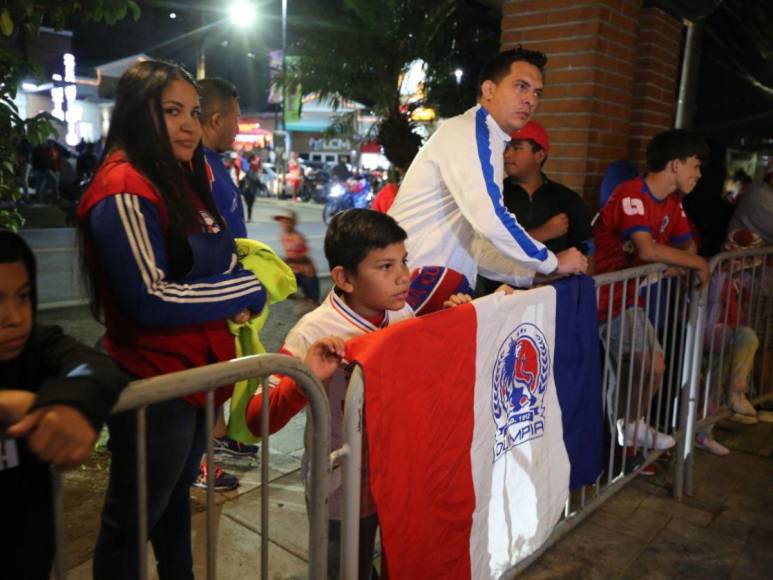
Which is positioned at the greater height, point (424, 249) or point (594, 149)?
point (594, 149)

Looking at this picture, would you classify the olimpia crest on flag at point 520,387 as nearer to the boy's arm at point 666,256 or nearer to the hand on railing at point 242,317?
the hand on railing at point 242,317

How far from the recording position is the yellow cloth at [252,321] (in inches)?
86.2

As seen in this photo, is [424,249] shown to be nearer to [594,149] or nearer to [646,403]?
[646,403]

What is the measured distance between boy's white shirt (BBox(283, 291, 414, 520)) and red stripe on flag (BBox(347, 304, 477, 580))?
206mm

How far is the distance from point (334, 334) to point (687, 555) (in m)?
2.29

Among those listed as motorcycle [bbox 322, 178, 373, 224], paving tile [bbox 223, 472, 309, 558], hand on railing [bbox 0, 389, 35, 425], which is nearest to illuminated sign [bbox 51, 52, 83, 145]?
motorcycle [bbox 322, 178, 373, 224]

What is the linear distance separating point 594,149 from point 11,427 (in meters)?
4.52

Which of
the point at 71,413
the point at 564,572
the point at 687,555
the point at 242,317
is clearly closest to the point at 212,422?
the point at 71,413

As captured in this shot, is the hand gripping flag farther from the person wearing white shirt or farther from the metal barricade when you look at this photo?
the metal barricade

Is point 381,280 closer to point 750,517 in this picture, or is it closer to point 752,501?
point 750,517

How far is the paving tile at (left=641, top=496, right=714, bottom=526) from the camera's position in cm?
362

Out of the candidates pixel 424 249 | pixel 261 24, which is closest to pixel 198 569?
pixel 424 249

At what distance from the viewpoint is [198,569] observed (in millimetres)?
2957

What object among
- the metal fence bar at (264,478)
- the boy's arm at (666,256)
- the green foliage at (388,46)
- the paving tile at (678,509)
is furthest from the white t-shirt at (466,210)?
the green foliage at (388,46)
